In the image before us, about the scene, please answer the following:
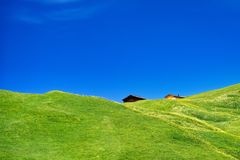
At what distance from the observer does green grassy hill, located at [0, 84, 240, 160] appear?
42844mm

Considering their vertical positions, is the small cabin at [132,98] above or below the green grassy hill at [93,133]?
above

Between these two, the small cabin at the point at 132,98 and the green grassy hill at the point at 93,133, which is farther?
the small cabin at the point at 132,98

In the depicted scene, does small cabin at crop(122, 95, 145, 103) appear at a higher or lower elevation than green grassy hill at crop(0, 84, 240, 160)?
higher

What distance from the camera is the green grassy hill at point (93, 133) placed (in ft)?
141

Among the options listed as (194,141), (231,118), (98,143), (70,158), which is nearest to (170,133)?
(194,141)

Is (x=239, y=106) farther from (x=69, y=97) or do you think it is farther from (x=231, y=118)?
(x=69, y=97)

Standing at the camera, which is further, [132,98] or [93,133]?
→ [132,98]

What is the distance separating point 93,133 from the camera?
4825cm

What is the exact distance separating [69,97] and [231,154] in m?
23.4

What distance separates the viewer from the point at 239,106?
308 feet

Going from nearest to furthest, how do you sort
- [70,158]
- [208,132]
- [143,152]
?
1. [70,158]
2. [143,152]
3. [208,132]

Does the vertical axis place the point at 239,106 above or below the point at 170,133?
above

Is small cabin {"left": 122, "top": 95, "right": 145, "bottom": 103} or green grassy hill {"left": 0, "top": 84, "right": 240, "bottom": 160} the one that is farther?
small cabin {"left": 122, "top": 95, "right": 145, "bottom": 103}

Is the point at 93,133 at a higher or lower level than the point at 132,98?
lower
